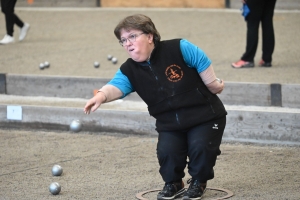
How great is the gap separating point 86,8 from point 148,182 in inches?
397

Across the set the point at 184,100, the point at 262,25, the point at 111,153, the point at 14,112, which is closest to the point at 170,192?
the point at 184,100

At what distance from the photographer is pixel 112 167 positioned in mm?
5723

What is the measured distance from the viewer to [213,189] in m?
4.96

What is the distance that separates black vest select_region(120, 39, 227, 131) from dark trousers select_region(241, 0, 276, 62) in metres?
4.14

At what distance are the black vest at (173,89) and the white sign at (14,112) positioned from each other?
9.21 feet

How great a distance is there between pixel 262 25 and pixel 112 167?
12.5 feet

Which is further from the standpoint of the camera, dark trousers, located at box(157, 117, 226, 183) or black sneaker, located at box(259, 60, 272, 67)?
black sneaker, located at box(259, 60, 272, 67)

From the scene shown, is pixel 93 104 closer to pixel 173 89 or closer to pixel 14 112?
pixel 173 89

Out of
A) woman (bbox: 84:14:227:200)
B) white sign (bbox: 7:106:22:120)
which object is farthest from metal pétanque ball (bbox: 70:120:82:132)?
woman (bbox: 84:14:227:200)

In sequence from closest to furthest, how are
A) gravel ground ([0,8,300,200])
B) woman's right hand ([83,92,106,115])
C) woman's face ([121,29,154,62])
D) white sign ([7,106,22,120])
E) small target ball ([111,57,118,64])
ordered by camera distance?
woman's right hand ([83,92,106,115]) → woman's face ([121,29,154,62]) → gravel ground ([0,8,300,200]) → white sign ([7,106,22,120]) → small target ball ([111,57,118,64])

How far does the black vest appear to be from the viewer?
4605 mm

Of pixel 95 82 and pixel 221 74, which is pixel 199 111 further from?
pixel 221 74

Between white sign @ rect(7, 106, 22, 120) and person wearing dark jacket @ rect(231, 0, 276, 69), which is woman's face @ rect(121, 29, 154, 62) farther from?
person wearing dark jacket @ rect(231, 0, 276, 69)

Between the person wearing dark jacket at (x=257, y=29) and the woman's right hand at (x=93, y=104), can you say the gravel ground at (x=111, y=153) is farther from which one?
the woman's right hand at (x=93, y=104)
